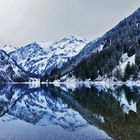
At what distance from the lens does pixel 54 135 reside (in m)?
30.7

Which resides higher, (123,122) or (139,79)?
(139,79)

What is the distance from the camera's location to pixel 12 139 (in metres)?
28.4

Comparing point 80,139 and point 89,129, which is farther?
point 89,129

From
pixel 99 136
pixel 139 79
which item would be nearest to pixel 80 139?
pixel 99 136

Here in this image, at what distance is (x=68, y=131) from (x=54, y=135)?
250cm

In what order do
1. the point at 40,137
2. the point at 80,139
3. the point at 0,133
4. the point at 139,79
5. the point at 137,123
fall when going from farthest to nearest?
the point at 139,79 < the point at 137,123 < the point at 0,133 < the point at 40,137 < the point at 80,139

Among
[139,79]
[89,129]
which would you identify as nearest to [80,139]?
[89,129]

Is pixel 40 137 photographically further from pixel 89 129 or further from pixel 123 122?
pixel 123 122

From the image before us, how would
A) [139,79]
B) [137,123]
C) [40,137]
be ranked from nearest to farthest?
1. [40,137]
2. [137,123]
3. [139,79]

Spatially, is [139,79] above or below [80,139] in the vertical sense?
above

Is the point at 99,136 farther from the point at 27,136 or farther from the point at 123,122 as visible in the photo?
the point at 123,122

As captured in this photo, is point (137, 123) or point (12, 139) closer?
point (12, 139)

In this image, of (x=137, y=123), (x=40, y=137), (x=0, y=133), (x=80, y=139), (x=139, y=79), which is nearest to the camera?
(x=80, y=139)

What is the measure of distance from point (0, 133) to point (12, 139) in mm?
4405
